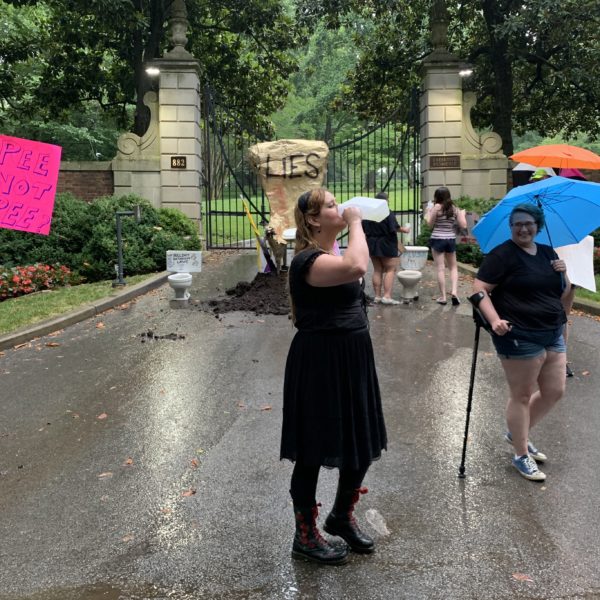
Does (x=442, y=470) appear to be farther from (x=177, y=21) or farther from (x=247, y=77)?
(x=247, y=77)

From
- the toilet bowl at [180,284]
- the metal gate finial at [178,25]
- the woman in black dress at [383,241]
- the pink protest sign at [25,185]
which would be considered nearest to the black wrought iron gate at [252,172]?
the metal gate finial at [178,25]

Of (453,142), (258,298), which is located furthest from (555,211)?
(453,142)

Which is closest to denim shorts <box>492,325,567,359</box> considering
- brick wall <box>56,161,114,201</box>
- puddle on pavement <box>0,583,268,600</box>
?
puddle on pavement <box>0,583,268,600</box>

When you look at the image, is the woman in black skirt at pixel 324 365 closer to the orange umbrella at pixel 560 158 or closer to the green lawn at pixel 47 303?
the orange umbrella at pixel 560 158

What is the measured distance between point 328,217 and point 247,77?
20.4 metres

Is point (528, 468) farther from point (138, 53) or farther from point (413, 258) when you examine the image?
point (138, 53)

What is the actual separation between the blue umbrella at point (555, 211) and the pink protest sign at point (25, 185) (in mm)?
7168

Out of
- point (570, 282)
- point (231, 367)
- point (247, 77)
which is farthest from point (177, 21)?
point (570, 282)

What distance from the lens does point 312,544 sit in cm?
316

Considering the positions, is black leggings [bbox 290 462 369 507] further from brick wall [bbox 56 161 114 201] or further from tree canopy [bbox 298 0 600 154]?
tree canopy [bbox 298 0 600 154]

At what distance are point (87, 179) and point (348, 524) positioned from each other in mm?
14436

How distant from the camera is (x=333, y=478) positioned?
163 inches

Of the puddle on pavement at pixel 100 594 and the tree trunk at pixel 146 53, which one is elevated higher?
the tree trunk at pixel 146 53

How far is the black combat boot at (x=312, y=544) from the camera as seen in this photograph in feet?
10.3
